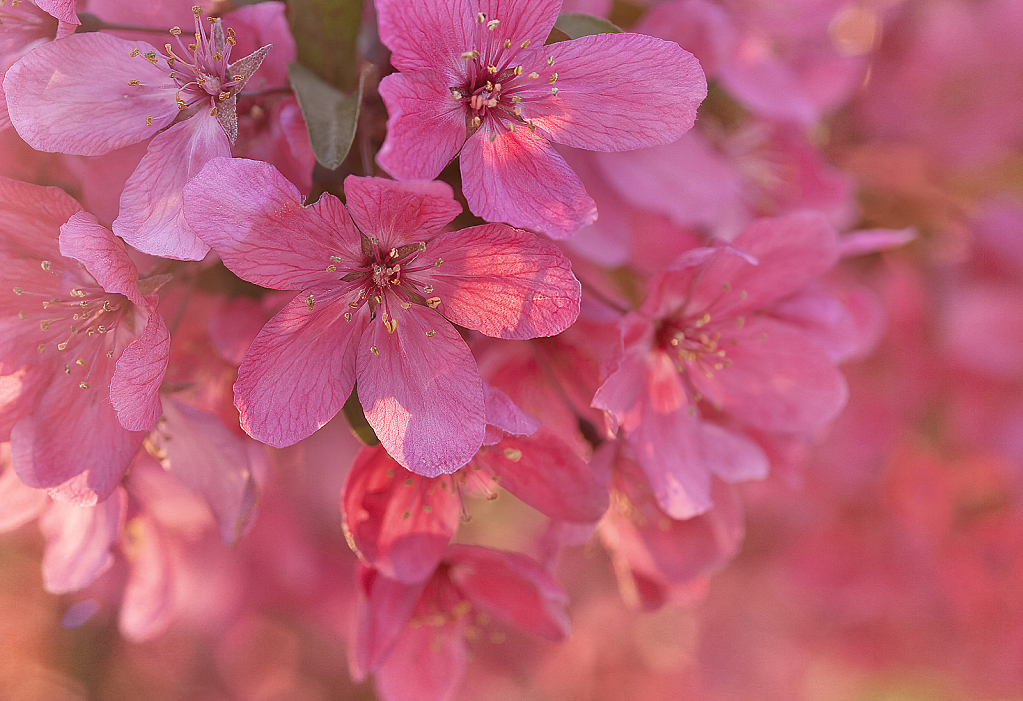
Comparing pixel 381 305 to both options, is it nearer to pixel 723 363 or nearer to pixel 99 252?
pixel 99 252

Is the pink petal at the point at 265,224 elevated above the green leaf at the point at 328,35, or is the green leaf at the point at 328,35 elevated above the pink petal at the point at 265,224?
the green leaf at the point at 328,35

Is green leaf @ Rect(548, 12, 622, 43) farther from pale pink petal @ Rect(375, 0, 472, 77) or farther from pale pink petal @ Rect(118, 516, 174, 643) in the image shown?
pale pink petal @ Rect(118, 516, 174, 643)

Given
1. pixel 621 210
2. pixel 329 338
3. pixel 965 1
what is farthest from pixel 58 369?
pixel 965 1

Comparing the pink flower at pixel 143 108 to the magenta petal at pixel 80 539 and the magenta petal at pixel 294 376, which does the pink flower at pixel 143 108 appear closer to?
the magenta petal at pixel 294 376

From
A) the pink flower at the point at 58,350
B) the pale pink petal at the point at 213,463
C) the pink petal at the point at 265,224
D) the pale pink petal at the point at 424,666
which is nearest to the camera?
the pink petal at the point at 265,224

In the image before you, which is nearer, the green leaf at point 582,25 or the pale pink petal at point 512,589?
the green leaf at point 582,25

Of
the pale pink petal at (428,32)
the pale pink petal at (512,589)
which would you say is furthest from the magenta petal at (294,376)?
the pale pink petal at (512,589)
